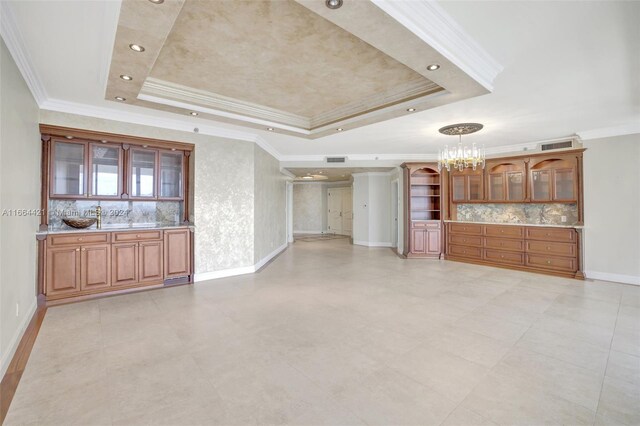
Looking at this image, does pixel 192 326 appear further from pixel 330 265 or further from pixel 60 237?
pixel 330 265

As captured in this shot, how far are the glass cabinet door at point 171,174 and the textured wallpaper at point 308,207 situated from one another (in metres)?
8.86

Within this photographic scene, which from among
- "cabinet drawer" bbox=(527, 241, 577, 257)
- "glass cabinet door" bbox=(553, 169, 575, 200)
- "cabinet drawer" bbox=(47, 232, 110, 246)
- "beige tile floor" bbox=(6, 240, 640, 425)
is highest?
"glass cabinet door" bbox=(553, 169, 575, 200)

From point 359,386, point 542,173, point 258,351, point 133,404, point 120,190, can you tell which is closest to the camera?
point 133,404

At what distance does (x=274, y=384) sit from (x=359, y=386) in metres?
0.63

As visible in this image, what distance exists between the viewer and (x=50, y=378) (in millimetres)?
2283

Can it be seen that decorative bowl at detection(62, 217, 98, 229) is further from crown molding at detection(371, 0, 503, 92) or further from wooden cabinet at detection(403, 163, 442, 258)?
wooden cabinet at detection(403, 163, 442, 258)

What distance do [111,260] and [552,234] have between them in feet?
25.5

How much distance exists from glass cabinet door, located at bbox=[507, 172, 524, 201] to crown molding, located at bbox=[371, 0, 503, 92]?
14.1 ft

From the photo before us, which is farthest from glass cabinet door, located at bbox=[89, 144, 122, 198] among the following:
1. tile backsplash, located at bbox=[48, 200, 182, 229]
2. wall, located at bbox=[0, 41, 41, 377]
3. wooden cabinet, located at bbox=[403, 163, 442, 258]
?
wooden cabinet, located at bbox=[403, 163, 442, 258]

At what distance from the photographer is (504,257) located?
21.1 ft

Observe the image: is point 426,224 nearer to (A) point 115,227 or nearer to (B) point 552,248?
(B) point 552,248

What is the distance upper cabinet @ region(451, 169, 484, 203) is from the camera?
7148 mm

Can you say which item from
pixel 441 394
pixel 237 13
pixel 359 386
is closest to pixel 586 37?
pixel 237 13

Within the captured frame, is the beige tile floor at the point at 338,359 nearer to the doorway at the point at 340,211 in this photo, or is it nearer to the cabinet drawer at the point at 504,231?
the cabinet drawer at the point at 504,231
